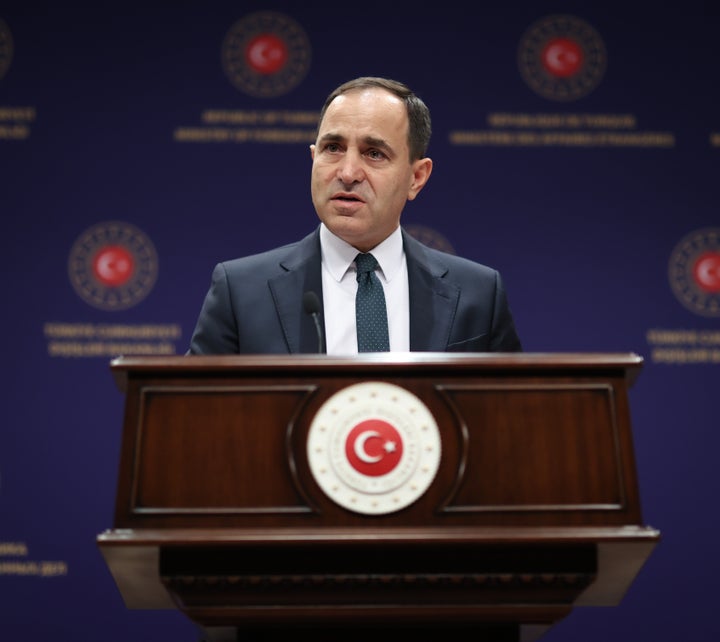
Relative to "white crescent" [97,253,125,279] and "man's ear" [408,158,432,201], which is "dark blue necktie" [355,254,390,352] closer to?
"man's ear" [408,158,432,201]

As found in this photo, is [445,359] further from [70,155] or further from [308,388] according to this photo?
[70,155]

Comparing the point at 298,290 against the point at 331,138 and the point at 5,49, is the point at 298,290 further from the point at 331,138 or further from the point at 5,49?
the point at 5,49

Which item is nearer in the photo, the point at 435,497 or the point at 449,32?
the point at 435,497

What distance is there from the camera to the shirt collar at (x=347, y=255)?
1.95 meters

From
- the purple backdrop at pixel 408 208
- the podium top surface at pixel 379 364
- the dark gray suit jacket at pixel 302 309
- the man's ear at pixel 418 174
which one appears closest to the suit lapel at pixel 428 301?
the dark gray suit jacket at pixel 302 309

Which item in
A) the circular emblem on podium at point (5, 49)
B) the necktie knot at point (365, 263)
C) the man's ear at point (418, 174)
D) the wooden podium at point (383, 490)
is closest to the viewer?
the wooden podium at point (383, 490)

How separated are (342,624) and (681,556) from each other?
94.6 inches

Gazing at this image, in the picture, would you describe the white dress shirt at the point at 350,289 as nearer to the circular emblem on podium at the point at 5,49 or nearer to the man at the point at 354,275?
the man at the point at 354,275

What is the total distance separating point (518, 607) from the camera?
1259 millimetres

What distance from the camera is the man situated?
183cm

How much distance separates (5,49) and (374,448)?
2.87m

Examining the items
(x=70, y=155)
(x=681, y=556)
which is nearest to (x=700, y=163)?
(x=681, y=556)

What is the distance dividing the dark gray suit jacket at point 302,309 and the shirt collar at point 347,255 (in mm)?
18

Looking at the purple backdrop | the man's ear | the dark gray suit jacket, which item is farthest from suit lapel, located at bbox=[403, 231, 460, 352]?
the purple backdrop
